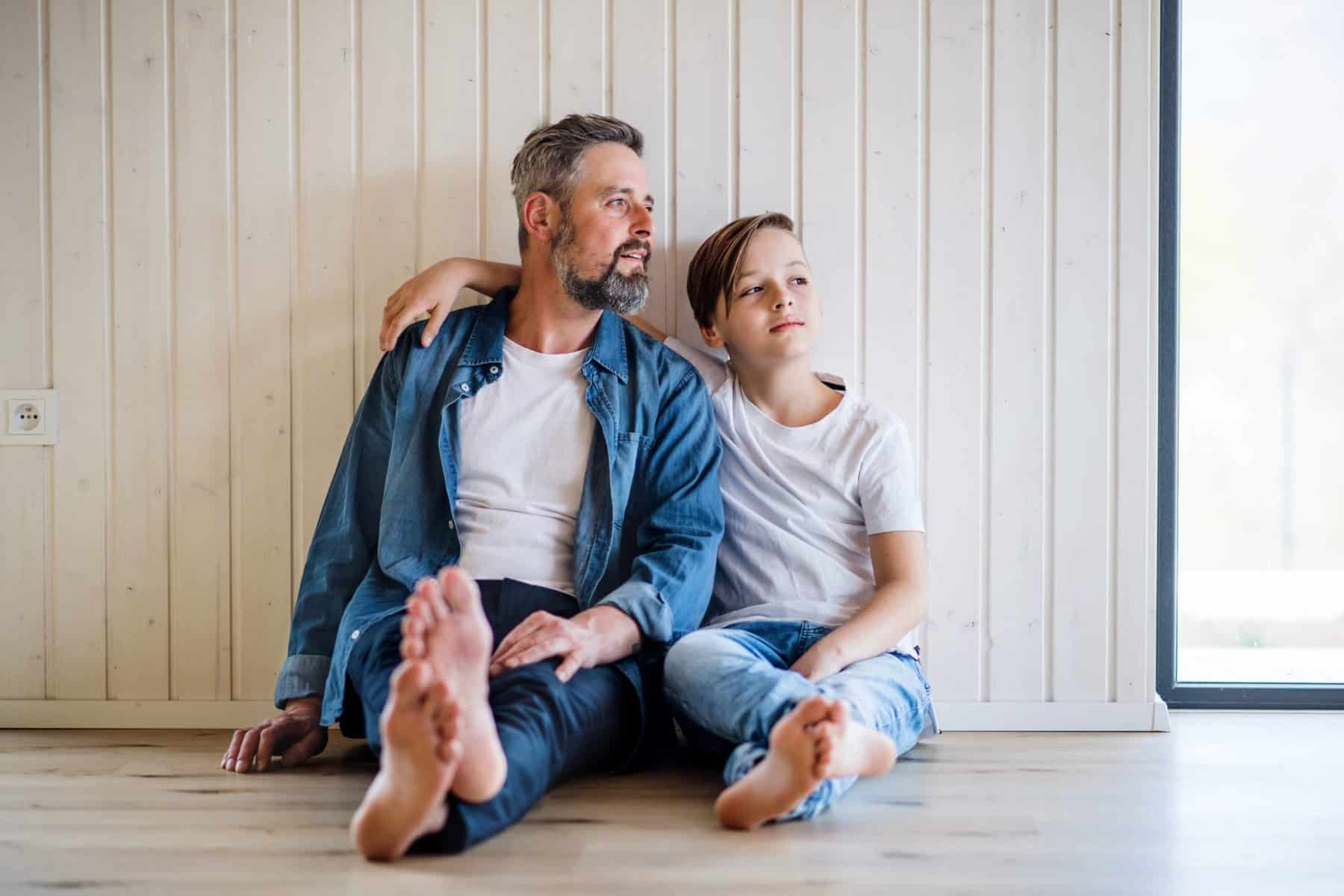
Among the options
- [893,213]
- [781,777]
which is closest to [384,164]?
[893,213]

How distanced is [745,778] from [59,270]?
5.56 feet

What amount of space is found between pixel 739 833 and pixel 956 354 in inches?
42.2

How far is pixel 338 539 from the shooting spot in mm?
1731

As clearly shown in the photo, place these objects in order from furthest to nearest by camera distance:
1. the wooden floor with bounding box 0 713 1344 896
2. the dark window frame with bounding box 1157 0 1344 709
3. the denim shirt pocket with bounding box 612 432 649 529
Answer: the dark window frame with bounding box 1157 0 1344 709, the denim shirt pocket with bounding box 612 432 649 529, the wooden floor with bounding box 0 713 1344 896

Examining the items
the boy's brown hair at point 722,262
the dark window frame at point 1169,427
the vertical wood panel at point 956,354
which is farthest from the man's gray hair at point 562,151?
the dark window frame at point 1169,427

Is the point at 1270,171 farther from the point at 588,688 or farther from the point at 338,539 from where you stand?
the point at 338,539

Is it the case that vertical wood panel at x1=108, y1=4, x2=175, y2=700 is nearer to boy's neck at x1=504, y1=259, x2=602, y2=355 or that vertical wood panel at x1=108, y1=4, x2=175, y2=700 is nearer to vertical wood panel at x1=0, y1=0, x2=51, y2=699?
vertical wood panel at x1=0, y1=0, x2=51, y2=699

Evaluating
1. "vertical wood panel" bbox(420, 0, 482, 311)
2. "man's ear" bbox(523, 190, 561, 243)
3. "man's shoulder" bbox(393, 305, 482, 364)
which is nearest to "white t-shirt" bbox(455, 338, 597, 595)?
"man's shoulder" bbox(393, 305, 482, 364)

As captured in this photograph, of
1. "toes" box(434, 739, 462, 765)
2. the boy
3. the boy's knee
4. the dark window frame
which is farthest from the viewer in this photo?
the dark window frame

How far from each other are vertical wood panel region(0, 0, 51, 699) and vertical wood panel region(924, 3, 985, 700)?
179 cm

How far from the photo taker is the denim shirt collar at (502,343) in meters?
1.77

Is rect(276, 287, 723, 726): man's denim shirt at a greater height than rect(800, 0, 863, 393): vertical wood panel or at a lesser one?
lesser

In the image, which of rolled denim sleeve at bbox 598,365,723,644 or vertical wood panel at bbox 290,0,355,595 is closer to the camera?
rolled denim sleeve at bbox 598,365,723,644

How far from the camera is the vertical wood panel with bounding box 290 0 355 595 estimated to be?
198 centimetres
